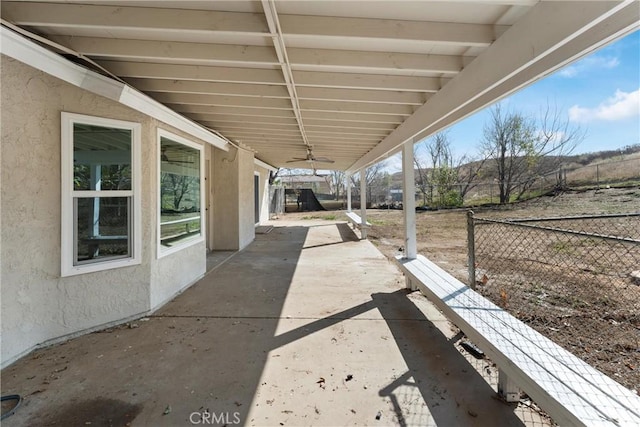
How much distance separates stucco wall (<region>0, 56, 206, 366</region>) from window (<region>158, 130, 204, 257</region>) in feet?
1.92

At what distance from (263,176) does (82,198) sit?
9.72m

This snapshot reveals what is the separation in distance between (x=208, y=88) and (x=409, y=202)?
312 centimetres

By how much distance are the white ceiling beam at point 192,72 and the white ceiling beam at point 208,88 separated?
363 mm

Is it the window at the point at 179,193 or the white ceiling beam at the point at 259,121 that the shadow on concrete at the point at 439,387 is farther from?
the white ceiling beam at the point at 259,121

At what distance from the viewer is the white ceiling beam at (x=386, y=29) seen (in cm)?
206

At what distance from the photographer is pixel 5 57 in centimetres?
228

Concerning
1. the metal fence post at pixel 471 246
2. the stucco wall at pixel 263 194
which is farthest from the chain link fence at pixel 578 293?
the stucco wall at pixel 263 194

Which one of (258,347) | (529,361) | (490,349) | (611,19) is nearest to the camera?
(611,19)

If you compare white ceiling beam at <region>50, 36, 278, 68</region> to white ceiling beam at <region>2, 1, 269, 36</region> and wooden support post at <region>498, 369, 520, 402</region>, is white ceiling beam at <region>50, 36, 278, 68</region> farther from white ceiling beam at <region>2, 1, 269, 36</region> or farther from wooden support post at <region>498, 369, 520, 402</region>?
wooden support post at <region>498, 369, 520, 402</region>

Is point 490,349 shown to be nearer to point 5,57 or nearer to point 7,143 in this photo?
point 7,143

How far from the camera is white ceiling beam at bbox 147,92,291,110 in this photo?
3677mm

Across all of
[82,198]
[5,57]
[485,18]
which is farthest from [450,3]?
[82,198]

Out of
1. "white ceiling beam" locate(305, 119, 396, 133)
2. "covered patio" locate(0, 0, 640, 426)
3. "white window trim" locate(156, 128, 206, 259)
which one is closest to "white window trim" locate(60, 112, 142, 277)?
"covered patio" locate(0, 0, 640, 426)

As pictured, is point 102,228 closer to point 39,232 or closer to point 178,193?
point 39,232
